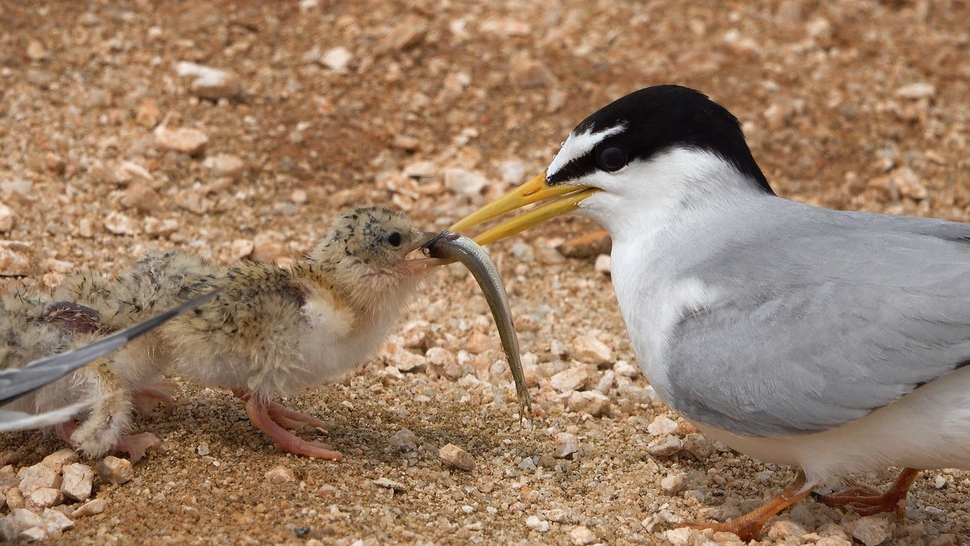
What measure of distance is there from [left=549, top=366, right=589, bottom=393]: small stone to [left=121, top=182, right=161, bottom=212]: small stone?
8.59 feet

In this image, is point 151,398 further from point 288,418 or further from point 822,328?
point 822,328

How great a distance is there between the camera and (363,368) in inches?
203

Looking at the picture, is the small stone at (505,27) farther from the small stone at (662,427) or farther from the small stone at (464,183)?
the small stone at (662,427)

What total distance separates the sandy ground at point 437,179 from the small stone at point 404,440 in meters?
0.04

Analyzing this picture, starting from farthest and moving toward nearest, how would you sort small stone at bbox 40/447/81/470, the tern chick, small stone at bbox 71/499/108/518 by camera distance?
the tern chick < small stone at bbox 40/447/81/470 < small stone at bbox 71/499/108/518

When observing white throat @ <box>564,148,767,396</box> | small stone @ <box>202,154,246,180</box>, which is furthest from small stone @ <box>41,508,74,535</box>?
small stone @ <box>202,154,246,180</box>

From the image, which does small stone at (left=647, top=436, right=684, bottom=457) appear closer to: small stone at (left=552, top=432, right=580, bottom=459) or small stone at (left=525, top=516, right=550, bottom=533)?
small stone at (left=552, top=432, right=580, bottom=459)

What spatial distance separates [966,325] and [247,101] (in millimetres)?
5024

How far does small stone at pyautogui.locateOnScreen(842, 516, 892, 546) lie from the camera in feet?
13.2

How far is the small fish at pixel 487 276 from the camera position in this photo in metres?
4.45

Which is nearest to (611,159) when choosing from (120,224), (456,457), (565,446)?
(565,446)

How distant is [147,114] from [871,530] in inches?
198

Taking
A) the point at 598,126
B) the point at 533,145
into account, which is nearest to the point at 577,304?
the point at 533,145

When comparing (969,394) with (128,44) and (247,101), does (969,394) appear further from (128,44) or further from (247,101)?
(128,44)
